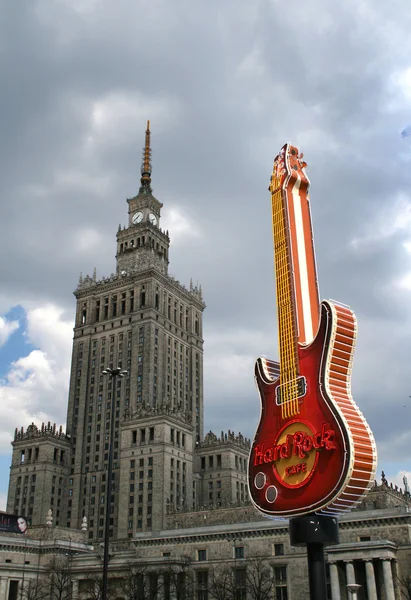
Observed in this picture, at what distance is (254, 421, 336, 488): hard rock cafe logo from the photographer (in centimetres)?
4666

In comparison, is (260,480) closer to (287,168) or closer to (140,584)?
(287,168)

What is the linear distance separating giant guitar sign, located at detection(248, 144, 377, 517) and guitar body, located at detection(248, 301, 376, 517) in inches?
2.8

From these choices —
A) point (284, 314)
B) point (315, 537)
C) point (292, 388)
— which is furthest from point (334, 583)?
point (284, 314)

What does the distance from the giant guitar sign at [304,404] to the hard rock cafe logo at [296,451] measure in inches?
2.8

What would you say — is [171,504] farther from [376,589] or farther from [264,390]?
[264,390]

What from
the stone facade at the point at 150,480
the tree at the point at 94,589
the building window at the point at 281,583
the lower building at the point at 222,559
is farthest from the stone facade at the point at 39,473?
the building window at the point at 281,583

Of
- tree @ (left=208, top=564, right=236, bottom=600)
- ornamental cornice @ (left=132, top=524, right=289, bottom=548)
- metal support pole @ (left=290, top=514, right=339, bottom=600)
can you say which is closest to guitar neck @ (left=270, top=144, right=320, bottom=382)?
metal support pole @ (left=290, top=514, right=339, bottom=600)

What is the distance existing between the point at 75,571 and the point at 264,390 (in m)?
62.4

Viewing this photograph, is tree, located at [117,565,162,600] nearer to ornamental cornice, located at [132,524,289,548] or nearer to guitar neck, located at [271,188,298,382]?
ornamental cornice, located at [132,524,289,548]

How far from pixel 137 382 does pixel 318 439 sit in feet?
325

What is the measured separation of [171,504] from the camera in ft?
397

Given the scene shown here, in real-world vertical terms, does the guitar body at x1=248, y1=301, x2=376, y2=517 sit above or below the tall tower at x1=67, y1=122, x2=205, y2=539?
below

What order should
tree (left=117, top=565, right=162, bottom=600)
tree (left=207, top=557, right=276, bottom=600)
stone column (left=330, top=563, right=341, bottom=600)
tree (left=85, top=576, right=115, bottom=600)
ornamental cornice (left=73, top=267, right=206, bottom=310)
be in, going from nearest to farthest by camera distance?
stone column (left=330, top=563, right=341, bottom=600), tree (left=207, top=557, right=276, bottom=600), tree (left=117, top=565, right=162, bottom=600), tree (left=85, top=576, right=115, bottom=600), ornamental cornice (left=73, top=267, right=206, bottom=310)

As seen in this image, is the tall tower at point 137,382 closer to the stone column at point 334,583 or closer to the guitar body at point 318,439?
the stone column at point 334,583
